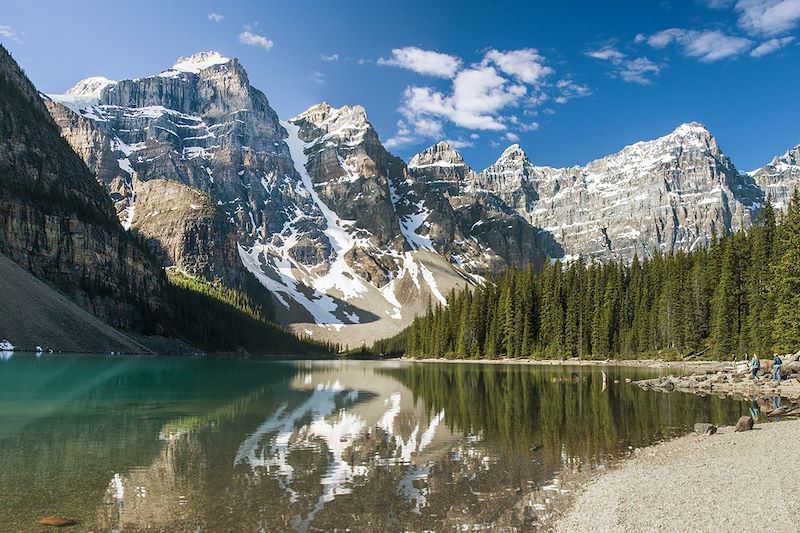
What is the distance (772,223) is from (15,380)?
9121 cm

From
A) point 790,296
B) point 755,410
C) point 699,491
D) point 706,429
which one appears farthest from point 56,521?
point 790,296

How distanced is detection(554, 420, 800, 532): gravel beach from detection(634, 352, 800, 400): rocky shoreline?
2058cm

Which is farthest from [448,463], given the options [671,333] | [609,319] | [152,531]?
[609,319]

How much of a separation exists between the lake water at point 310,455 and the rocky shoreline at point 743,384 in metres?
Result: 4.83

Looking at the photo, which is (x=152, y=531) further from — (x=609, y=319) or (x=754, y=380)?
(x=609, y=319)

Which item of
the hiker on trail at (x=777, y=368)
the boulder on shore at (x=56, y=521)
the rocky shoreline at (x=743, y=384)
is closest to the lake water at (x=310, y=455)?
the boulder on shore at (x=56, y=521)

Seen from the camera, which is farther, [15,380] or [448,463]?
[15,380]

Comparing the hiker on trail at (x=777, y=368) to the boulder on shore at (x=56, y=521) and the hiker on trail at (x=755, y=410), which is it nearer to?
the hiker on trail at (x=755, y=410)

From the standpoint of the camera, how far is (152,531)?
39.0 feet

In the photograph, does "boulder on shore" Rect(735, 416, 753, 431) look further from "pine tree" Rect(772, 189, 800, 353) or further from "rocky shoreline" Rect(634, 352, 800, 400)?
"pine tree" Rect(772, 189, 800, 353)

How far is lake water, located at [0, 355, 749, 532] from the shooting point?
13.3 meters

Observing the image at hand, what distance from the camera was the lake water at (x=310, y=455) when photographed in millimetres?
13312

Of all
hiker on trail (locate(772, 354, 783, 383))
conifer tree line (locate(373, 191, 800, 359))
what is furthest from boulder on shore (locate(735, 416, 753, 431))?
conifer tree line (locate(373, 191, 800, 359))

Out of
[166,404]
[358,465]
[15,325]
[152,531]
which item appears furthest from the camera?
[15,325]
